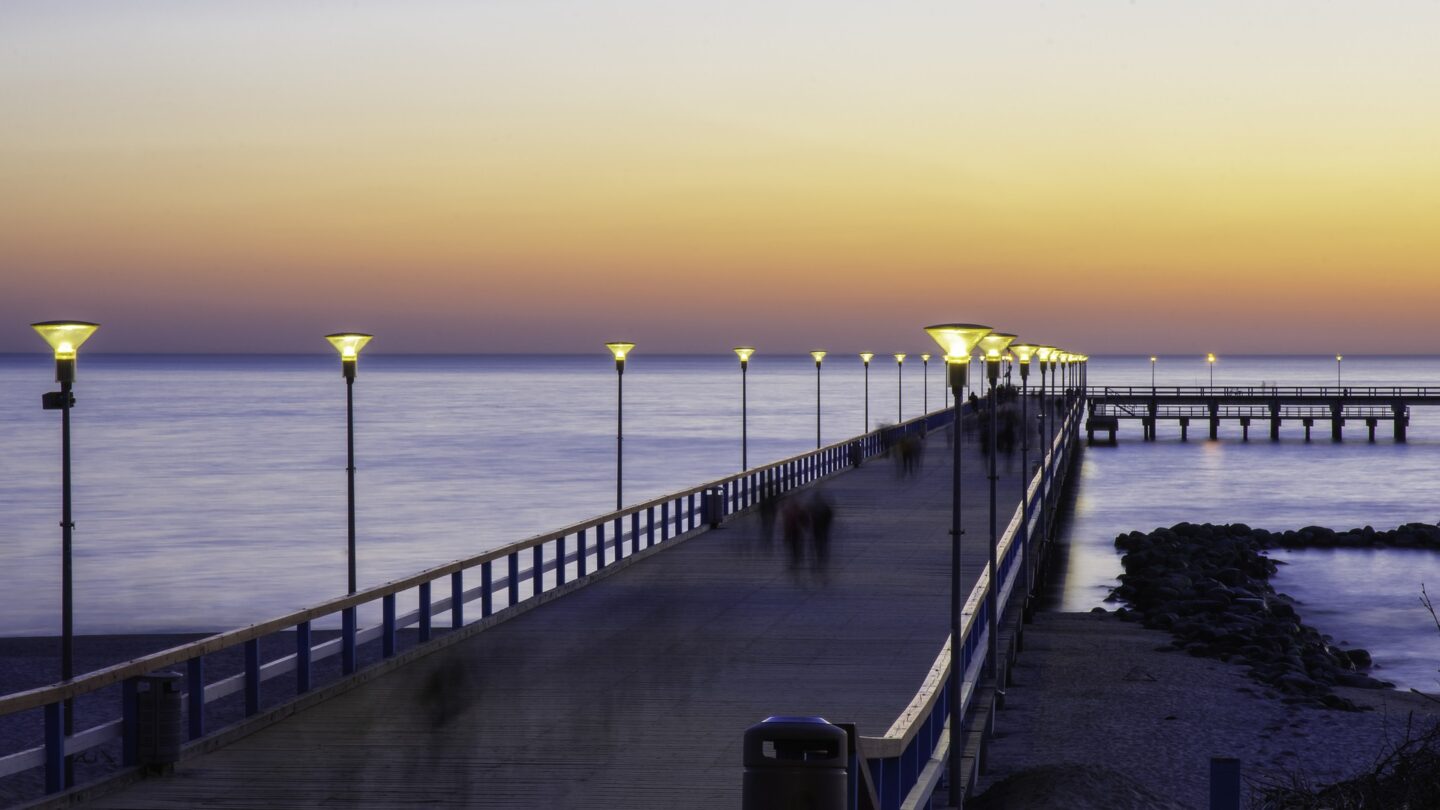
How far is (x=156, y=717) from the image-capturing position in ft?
33.5

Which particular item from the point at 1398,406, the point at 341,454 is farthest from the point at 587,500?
the point at 1398,406

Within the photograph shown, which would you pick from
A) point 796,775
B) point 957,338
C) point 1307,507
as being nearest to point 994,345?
point 957,338

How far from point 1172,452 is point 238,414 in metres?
77.4

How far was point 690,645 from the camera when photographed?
51.7ft

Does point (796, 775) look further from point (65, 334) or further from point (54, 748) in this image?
point (65, 334)

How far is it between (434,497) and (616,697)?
50862 mm

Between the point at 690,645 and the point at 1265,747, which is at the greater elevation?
the point at 690,645

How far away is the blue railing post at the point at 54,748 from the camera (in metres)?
9.32

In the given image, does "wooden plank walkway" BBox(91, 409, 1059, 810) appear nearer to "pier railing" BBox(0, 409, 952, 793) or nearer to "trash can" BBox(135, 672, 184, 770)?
"trash can" BBox(135, 672, 184, 770)

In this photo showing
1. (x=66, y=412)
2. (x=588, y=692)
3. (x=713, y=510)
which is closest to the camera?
(x=588, y=692)

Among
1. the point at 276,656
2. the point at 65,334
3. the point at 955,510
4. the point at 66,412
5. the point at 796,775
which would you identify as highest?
the point at 65,334

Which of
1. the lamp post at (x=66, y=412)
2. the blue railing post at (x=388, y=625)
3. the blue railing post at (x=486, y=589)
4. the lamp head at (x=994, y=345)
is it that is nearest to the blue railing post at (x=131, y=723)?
the lamp post at (x=66, y=412)

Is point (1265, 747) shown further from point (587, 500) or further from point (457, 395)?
point (457, 395)

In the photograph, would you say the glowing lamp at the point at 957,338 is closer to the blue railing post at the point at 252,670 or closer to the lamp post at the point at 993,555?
the lamp post at the point at 993,555
